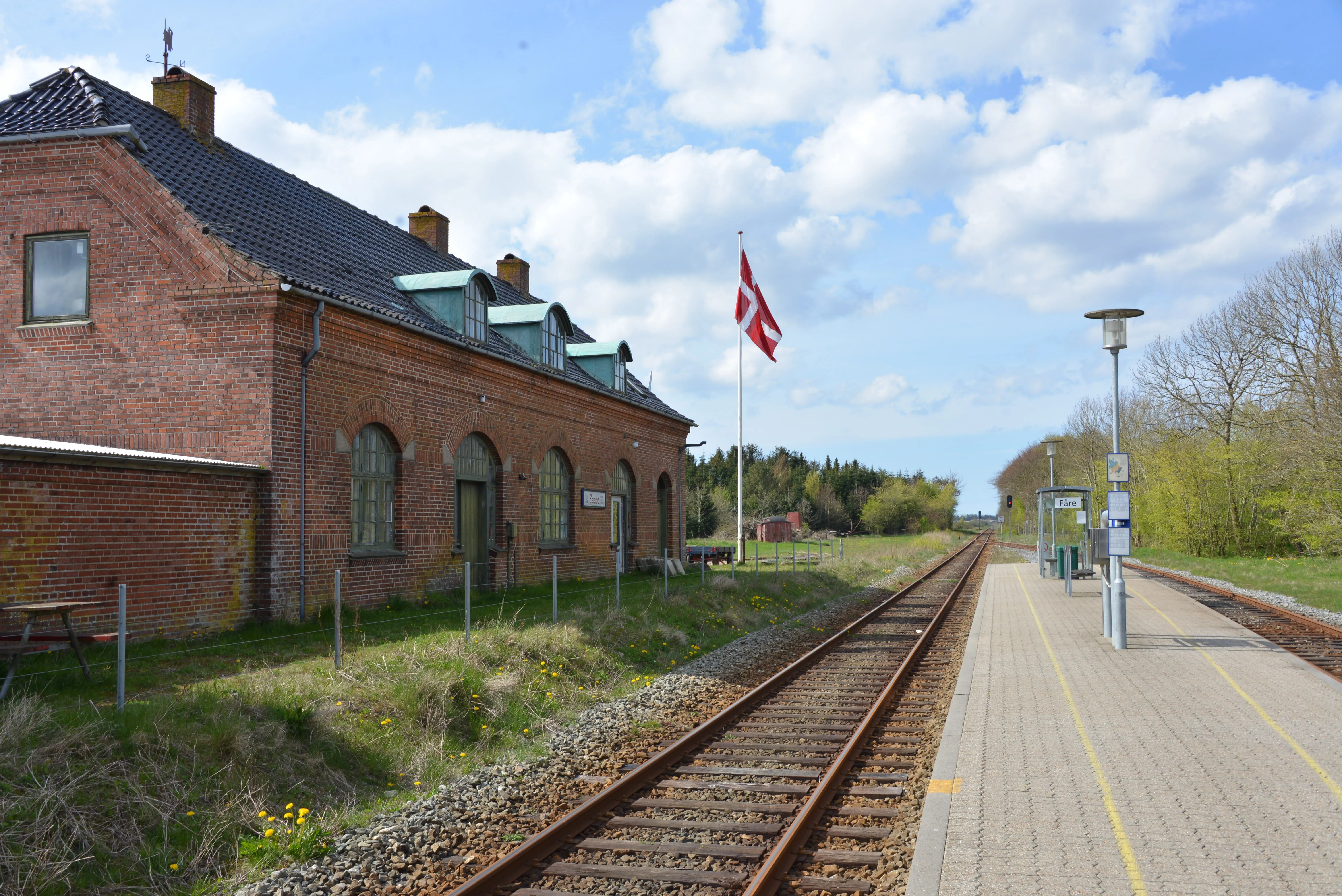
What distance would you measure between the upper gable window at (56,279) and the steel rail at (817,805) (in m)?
12.4

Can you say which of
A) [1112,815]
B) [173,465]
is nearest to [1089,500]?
[1112,815]

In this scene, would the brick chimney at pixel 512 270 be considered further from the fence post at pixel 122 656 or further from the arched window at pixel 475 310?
the fence post at pixel 122 656

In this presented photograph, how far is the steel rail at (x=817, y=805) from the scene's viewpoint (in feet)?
17.1

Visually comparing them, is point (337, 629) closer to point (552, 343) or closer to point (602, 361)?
point (552, 343)

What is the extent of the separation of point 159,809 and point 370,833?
132 centimetres

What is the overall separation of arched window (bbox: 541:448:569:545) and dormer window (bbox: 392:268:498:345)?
12.7ft

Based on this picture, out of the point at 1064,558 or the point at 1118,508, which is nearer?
the point at 1118,508

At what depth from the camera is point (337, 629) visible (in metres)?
9.68

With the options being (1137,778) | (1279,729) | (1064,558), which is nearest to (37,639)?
(1137,778)

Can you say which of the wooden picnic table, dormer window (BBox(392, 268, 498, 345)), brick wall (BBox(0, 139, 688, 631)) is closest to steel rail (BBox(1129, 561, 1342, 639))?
brick wall (BBox(0, 139, 688, 631))

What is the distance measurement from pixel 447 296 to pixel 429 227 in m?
7.41

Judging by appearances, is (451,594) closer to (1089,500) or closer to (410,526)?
(410,526)

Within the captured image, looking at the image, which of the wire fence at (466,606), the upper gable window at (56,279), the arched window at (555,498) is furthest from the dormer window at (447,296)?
the upper gable window at (56,279)

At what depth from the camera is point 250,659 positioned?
33.8ft
